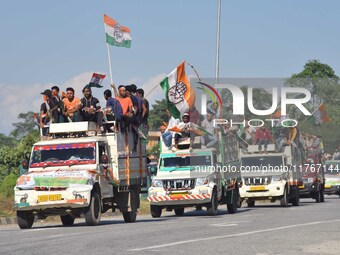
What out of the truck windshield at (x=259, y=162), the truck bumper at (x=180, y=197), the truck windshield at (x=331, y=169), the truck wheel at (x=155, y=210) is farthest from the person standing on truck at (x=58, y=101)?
the truck windshield at (x=331, y=169)

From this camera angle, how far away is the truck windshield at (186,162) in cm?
3123

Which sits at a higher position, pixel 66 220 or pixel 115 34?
pixel 115 34

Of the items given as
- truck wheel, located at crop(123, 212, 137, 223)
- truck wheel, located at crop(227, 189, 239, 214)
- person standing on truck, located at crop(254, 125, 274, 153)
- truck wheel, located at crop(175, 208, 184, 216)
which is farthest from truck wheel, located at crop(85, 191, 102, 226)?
person standing on truck, located at crop(254, 125, 274, 153)

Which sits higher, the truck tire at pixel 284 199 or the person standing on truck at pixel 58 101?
the person standing on truck at pixel 58 101

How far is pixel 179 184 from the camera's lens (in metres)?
30.5

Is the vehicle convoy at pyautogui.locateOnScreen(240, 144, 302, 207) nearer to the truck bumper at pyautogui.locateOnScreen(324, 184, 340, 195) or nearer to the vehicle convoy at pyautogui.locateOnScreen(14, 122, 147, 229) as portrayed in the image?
the vehicle convoy at pyautogui.locateOnScreen(14, 122, 147, 229)

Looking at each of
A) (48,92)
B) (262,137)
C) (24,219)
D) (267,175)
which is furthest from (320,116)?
(24,219)

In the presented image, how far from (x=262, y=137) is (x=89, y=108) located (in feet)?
52.0

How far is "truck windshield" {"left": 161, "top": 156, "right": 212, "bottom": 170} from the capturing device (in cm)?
3123

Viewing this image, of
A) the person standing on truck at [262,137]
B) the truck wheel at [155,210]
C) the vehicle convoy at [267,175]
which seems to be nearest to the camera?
the truck wheel at [155,210]

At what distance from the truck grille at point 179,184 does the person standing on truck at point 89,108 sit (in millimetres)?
5293

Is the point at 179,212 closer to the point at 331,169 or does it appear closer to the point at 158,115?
the point at 331,169

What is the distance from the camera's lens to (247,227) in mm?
21891

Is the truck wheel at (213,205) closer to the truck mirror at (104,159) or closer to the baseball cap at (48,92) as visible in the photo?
the truck mirror at (104,159)
